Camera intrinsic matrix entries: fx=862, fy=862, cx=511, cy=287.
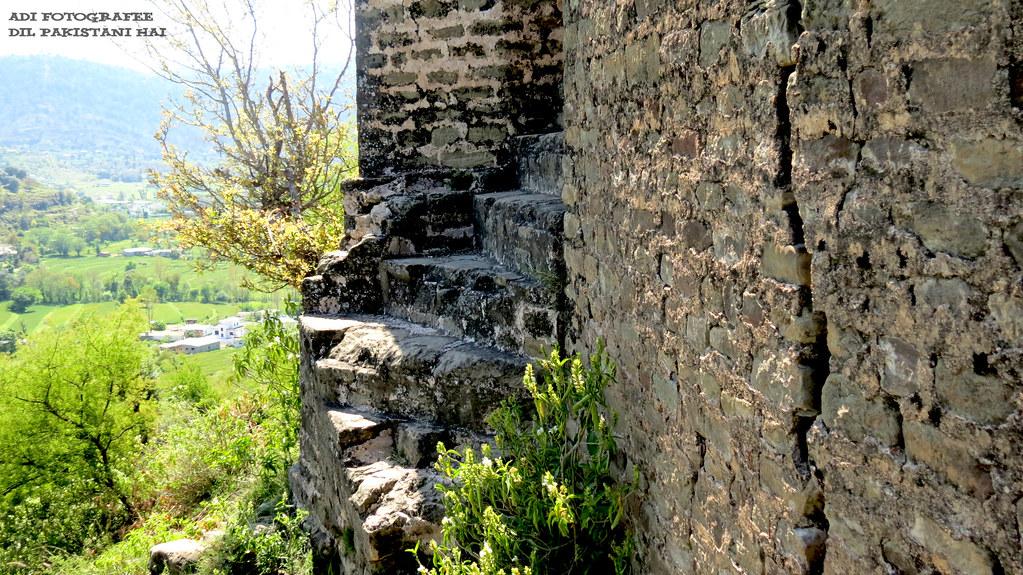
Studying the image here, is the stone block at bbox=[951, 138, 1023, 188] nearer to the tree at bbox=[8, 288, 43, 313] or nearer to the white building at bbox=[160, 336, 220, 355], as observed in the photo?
the white building at bbox=[160, 336, 220, 355]

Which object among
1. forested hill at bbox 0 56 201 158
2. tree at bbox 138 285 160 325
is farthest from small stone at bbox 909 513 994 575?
forested hill at bbox 0 56 201 158

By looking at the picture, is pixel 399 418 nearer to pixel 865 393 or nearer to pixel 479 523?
pixel 479 523

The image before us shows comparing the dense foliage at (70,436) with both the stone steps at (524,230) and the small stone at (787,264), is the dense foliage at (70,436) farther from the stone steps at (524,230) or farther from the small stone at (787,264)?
the small stone at (787,264)

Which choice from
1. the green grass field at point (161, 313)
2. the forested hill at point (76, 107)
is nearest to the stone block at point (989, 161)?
the green grass field at point (161, 313)

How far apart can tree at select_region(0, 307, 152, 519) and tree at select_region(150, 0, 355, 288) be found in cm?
260

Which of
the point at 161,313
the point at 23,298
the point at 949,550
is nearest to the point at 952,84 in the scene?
the point at 949,550

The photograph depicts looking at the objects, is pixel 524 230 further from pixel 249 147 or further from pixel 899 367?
pixel 249 147

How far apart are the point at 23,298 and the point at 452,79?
53394 mm

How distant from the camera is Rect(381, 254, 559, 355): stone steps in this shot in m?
4.01

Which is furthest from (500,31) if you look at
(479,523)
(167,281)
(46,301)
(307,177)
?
(46,301)

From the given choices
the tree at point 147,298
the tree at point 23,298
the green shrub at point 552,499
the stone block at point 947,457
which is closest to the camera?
the stone block at point 947,457

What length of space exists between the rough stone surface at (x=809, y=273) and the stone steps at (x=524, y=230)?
1.43 ft

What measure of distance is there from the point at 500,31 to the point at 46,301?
54767mm

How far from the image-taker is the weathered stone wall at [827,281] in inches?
52.6
